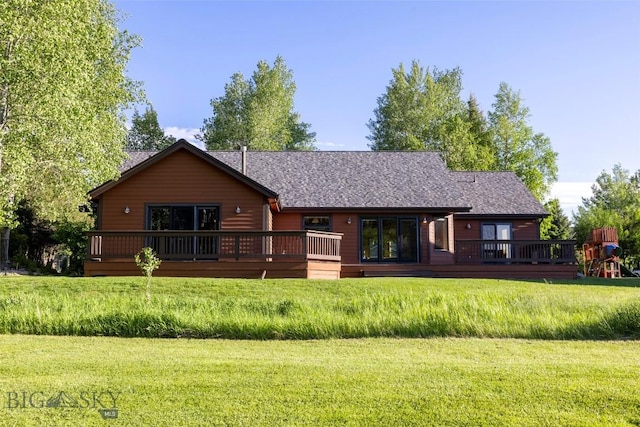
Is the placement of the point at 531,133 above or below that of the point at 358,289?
above

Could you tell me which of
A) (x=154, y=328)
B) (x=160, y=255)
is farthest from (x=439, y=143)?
(x=154, y=328)

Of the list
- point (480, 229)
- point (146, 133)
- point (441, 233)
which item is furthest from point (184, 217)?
point (146, 133)

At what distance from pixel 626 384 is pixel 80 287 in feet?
39.4

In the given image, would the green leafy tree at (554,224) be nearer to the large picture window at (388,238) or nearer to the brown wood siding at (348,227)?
the brown wood siding at (348,227)

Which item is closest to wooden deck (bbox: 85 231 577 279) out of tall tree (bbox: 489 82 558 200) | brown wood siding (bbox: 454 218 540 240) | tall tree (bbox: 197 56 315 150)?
brown wood siding (bbox: 454 218 540 240)

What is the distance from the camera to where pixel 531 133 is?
4159cm

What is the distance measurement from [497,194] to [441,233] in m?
4.87

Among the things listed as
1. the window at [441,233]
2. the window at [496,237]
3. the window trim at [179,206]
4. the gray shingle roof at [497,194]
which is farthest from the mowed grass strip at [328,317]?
the gray shingle roof at [497,194]

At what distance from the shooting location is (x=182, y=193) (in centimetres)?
1911

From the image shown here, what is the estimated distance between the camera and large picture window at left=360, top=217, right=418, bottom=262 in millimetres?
21688

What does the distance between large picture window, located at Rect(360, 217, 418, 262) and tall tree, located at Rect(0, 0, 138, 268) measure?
9.46 m

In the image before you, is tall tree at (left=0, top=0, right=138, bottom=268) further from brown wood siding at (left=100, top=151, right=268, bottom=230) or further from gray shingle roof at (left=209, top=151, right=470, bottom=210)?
gray shingle roof at (left=209, top=151, right=470, bottom=210)

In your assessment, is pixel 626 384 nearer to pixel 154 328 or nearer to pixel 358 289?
pixel 154 328

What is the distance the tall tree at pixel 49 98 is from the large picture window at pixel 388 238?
31.1ft
